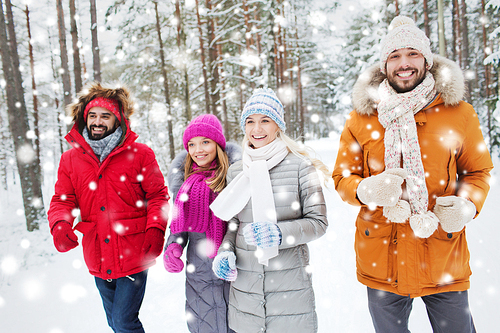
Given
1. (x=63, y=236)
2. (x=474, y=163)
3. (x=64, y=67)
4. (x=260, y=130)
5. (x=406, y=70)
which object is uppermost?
(x=64, y=67)

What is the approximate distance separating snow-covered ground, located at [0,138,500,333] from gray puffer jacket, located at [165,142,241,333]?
3.98ft

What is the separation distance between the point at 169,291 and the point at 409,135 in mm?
4059

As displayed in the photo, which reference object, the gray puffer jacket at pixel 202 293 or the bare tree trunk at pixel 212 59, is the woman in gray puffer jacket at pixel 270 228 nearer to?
the gray puffer jacket at pixel 202 293

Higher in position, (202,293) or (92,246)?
(92,246)

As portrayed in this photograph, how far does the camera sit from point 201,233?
2533mm

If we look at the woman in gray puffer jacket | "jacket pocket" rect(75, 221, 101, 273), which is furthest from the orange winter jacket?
"jacket pocket" rect(75, 221, 101, 273)

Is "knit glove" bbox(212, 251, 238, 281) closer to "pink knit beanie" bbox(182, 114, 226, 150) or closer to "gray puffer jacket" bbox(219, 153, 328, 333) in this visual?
"gray puffer jacket" bbox(219, 153, 328, 333)

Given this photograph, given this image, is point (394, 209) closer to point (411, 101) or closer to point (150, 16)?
point (411, 101)

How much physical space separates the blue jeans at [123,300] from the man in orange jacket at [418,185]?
2.07m

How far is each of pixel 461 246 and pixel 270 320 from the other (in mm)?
1467

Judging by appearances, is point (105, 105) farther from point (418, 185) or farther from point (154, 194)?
point (418, 185)

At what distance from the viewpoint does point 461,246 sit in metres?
1.93

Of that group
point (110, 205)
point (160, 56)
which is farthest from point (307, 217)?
point (160, 56)

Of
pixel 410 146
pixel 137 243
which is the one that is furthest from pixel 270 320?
pixel 410 146
